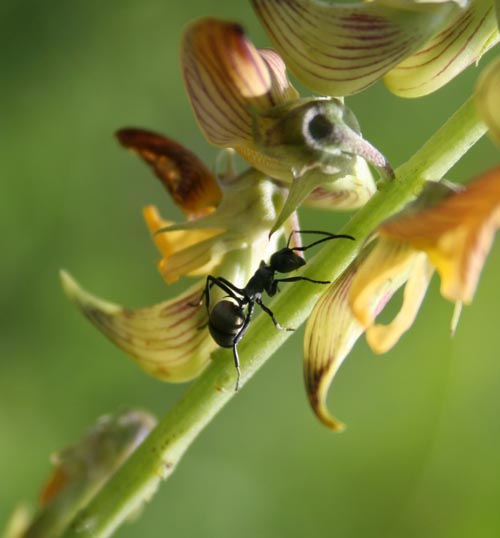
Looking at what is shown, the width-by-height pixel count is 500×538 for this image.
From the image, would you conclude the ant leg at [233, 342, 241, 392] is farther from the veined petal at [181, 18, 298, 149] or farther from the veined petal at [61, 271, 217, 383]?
the veined petal at [181, 18, 298, 149]

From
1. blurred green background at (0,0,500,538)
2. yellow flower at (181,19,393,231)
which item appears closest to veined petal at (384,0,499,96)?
yellow flower at (181,19,393,231)

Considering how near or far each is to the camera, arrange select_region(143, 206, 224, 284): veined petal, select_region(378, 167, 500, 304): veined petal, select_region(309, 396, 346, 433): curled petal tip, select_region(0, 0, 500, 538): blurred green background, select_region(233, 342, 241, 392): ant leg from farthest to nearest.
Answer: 1. select_region(0, 0, 500, 538): blurred green background
2. select_region(143, 206, 224, 284): veined petal
3. select_region(233, 342, 241, 392): ant leg
4. select_region(309, 396, 346, 433): curled petal tip
5. select_region(378, 167, 500, 304): veined petal

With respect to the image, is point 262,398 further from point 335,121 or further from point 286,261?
point 335,121

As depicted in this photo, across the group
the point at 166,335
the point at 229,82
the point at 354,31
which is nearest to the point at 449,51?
the point at 354,31

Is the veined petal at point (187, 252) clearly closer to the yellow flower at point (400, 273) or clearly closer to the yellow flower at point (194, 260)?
the yellow flower at point (194, 260)

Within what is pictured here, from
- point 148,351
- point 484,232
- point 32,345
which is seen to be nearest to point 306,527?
point 32,345

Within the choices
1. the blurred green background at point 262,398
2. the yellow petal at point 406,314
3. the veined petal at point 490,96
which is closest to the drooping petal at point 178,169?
the yellow petal at point 406,314
